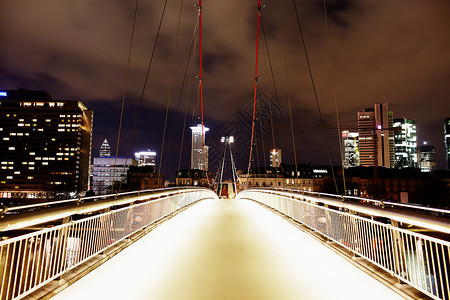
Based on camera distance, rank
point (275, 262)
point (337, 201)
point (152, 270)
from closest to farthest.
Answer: point (152, 270), point (275, 262), point (337, 201)

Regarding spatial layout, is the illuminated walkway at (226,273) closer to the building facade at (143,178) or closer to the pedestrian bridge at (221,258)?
the pedestrian bridge at (221,258)

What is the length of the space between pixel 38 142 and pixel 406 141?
174432mm

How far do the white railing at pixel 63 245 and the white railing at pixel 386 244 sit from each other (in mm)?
3568

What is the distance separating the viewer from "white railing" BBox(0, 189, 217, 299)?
10.5 feet

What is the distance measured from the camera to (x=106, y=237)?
5422mm

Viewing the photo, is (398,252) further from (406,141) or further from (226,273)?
(406,141)

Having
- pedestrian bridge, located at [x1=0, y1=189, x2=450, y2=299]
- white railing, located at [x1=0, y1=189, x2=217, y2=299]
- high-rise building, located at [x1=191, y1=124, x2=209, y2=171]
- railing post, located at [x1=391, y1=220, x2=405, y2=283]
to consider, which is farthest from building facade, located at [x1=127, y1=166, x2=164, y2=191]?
railing post, located at [x1=391, y1=220, x2=405, y2=283]

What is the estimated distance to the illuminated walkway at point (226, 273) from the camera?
3.77 m

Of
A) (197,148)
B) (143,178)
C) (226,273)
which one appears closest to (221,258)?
(226,273)

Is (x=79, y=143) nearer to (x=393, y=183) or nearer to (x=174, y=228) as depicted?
(x=393, y=183)

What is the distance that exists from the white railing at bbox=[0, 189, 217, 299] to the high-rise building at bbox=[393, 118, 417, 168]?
189185mm

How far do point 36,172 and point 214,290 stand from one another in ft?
416

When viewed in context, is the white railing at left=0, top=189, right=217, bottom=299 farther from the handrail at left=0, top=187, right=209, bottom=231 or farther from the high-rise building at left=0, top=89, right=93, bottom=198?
the high-rise building at left=0, top=89, right=93, bottom=198

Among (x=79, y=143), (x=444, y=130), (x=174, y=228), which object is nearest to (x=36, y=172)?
(x=79, y=143)
